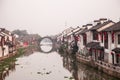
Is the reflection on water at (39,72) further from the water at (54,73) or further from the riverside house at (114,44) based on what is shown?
the riverside house at (114,44)

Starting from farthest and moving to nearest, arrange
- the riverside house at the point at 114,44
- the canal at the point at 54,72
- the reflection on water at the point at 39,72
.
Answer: the riverside house at the point at 114,44, the reflection on water at the point at 39,72, the canal at the point at 54,72

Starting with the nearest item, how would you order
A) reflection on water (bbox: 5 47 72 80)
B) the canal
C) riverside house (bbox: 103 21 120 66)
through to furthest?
the canal
reflection on water (bbox: 5 47 72 80)
riverside house (bbox: 103 21 120 66)

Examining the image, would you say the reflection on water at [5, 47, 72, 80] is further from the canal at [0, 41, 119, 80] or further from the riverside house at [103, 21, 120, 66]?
the riverside house at [103, 21, 120, 66]

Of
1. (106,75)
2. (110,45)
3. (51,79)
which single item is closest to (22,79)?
(51,79)

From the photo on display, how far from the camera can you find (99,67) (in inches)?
1553

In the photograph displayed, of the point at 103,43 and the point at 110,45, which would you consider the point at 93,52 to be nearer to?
the point at 103,43

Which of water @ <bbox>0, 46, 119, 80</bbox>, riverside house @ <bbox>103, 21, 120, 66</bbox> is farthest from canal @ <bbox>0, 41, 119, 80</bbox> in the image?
riverside house @ <bbox>103, 21, 120, 66</bbox>

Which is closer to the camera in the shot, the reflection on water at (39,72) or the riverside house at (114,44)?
the reflection on water at (39,72)

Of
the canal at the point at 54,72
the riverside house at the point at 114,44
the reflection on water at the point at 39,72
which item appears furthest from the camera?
the riverside house at the point at 114,44

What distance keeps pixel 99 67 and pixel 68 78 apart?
21.4 ft

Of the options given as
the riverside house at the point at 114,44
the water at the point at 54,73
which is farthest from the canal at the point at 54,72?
the riverside house at the point at 114,44

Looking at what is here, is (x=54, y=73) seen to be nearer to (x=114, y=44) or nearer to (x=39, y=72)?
(x=39, y=72)

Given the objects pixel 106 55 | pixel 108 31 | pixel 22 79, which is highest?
pixel 108 31

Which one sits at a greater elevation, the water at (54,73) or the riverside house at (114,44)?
the riverside house at (114,44)
